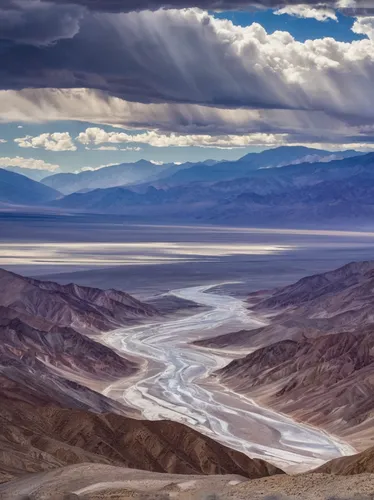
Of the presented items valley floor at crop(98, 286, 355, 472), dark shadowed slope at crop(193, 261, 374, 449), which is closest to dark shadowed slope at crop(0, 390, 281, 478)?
valley floor at crop(98, 286, 355, 472)

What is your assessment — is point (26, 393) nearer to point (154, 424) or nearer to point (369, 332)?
point (154, 424)

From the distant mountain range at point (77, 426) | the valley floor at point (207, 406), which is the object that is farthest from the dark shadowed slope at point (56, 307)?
the distant mountain range at point (77, 426)

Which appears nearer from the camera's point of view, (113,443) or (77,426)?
(113,443)

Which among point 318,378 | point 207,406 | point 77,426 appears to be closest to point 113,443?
point 77,426

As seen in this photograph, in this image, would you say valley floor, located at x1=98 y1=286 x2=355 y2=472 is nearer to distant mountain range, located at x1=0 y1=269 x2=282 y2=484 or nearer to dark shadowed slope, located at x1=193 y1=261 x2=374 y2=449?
dark shadowed slope, located at x1=193 y1=261 x2=374 y2=449

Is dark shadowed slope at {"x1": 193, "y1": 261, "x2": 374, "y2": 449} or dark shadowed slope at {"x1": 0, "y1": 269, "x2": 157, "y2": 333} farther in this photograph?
dark shadowed slope at {"x1": 0, "y1": 269, "x2": 157, "y2": 333}

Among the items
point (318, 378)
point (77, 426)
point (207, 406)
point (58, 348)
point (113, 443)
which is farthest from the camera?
point (58, 348)

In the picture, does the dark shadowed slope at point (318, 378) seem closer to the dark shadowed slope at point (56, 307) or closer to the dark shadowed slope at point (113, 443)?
the dark shadowed slope at point (113, 443)

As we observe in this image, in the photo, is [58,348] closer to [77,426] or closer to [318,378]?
[318,378]

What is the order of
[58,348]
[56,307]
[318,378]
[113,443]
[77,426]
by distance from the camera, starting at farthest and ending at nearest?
1. [56,307]
2. [58,348]
3. [318,378]
4. [77,426]
5. [113,443]

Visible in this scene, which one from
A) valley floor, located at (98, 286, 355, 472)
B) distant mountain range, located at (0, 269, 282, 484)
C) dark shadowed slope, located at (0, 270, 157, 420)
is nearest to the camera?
distant mountain range, located at (0, 269, 282, 484)

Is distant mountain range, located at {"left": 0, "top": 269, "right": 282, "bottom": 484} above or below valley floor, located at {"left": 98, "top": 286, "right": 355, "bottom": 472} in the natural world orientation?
above
